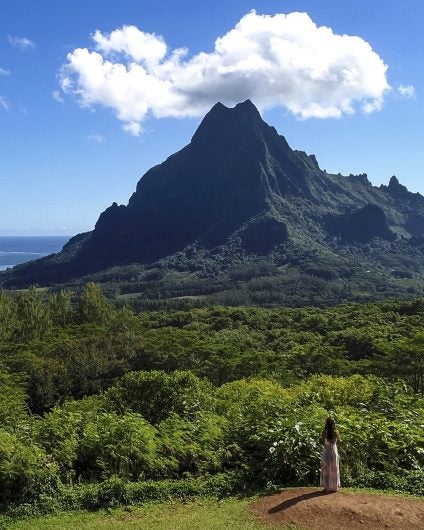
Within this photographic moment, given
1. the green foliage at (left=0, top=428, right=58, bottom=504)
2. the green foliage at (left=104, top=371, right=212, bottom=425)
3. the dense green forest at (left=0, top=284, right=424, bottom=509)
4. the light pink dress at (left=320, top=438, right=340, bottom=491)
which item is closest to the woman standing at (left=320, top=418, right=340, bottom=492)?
the light pink dress at (left=320, top=438, right=340, bottom=491)

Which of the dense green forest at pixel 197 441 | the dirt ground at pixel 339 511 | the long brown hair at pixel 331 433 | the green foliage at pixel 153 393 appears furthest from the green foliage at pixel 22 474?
the green foliage at pixel 153 393

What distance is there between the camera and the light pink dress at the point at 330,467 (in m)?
12.0

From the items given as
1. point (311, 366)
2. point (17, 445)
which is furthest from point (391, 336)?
point (17, 445)

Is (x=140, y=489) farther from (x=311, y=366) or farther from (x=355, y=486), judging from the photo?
(x=311, y=366)

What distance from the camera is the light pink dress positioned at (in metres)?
12.0

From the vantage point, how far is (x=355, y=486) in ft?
42.7

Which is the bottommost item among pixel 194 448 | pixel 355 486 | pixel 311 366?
pixel 311 366

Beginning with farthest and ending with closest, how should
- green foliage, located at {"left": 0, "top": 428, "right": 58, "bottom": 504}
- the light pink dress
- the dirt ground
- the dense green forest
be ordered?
the dense green forest
green foliage, located at {"left": 0, "top": 428, "right": 58, "bottom": 504}
the light pink dress
the dirt ground

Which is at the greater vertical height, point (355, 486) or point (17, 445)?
point (17, 445)

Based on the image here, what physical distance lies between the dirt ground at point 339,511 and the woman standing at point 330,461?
229mm

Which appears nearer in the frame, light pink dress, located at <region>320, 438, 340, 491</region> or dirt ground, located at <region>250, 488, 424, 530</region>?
dirt ground, located at <region>250, 488, 424, 530</region>

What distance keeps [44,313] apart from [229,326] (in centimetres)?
3211

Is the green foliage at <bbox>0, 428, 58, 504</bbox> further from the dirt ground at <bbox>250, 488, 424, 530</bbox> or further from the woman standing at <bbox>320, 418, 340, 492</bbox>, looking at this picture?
the woman standing at <bbox>320, 418, 340, 492</bbox>

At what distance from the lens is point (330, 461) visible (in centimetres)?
1205
